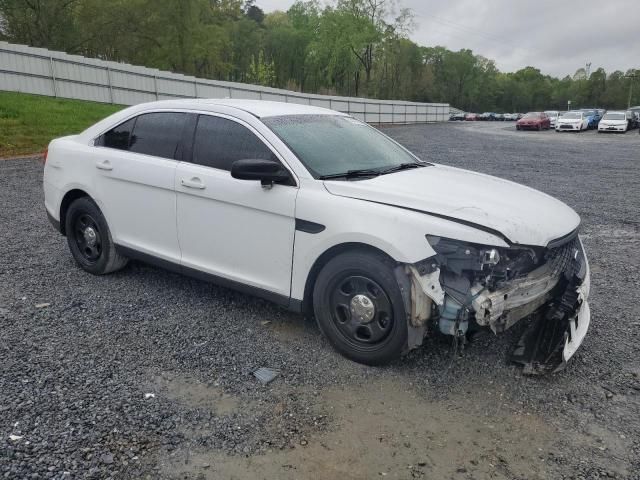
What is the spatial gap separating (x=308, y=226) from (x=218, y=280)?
101cm

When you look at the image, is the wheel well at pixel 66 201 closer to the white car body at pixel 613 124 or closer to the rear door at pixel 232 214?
the rear door at pixel 232 214

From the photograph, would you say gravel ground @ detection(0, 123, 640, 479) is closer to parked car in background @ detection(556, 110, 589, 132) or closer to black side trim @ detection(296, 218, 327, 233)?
black side trim @ detection(296, 218, 327, 233)

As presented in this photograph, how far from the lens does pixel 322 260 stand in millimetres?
3596

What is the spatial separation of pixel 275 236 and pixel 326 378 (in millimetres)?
1066

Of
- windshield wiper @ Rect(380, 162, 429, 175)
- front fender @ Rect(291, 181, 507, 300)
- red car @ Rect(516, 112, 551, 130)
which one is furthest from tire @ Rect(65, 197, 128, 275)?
red car @ Rect(516, 112, 551, 130)

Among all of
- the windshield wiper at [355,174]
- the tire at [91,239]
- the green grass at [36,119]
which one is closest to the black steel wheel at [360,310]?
the windshield wiper at [355,174]

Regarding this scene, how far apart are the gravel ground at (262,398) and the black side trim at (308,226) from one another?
0.88 m

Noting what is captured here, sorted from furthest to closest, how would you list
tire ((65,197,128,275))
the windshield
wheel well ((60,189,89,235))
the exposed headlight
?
1. wheel well ((60,189,89,235))
2. tire ((65,197,128,275))
3. the windshield
4. the exposed headlight

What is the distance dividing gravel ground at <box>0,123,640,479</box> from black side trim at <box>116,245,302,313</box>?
11.8 inches

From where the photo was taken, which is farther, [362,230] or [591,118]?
[591,118]

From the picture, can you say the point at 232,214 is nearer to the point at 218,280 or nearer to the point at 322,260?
the point at 218,280

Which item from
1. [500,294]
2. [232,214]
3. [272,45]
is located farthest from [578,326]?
[272,45]

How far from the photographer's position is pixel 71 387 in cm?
318

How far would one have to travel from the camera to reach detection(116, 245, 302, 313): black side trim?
378cm
